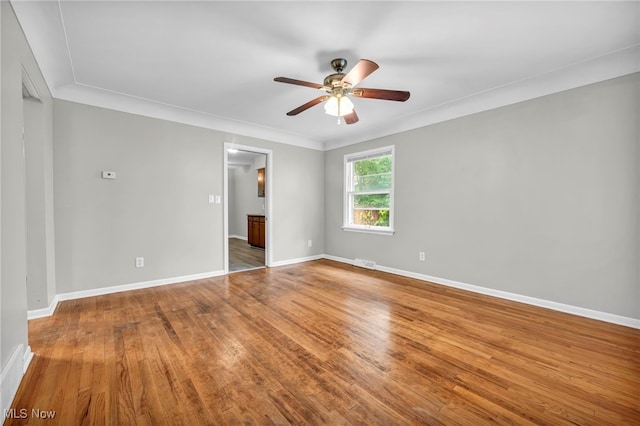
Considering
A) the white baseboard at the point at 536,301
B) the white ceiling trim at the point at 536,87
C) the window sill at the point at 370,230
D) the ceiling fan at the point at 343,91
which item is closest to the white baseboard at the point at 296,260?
the window sill at the point at 370,230

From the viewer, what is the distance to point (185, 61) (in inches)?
99.0

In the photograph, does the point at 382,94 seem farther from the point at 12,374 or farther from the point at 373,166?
the point at 12,374

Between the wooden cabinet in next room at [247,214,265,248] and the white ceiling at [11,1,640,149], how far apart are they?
3.71 m

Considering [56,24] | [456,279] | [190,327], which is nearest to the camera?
[56,24]

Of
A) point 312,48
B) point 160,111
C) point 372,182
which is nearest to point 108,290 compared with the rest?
point 160,111

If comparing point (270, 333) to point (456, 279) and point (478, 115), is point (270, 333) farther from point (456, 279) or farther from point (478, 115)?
point (478, 115)

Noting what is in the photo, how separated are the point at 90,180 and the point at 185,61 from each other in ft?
6.29

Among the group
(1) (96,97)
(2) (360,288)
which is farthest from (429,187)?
(1) (96,97)

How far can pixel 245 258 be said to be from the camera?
222 inches

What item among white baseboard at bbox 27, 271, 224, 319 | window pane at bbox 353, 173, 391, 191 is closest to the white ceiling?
window pane at bbox 353, 173, 391, 191

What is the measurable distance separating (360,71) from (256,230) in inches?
218

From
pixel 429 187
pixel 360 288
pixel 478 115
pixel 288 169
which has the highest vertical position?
pixel 478 115

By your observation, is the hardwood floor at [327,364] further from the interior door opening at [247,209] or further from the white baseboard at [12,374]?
the interior door opening at [247,209]

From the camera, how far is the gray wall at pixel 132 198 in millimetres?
3070
